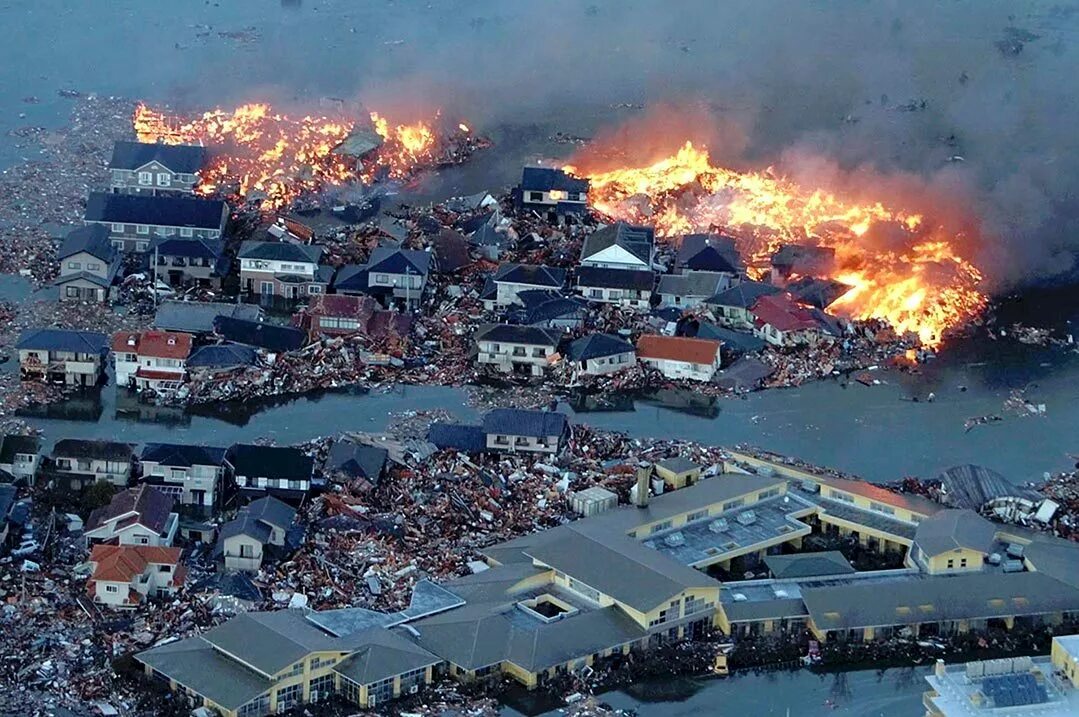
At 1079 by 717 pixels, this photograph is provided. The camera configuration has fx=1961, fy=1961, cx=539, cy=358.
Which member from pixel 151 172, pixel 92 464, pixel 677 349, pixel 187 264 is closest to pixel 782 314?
pixel 677 349

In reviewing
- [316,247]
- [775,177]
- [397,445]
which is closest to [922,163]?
[775,177]

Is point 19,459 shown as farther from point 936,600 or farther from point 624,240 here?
point 624,240

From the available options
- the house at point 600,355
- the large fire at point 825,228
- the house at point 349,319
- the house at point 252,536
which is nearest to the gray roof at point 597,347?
the house at point 600,355

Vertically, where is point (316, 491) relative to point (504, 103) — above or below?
below

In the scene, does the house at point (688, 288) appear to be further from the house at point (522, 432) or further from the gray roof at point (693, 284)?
the house at point (522, 432)

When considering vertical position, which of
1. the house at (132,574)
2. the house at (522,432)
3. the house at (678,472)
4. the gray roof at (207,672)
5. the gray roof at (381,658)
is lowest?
the gray roof at (207,672)

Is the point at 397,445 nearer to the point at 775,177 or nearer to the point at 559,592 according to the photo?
the point at 559,592
